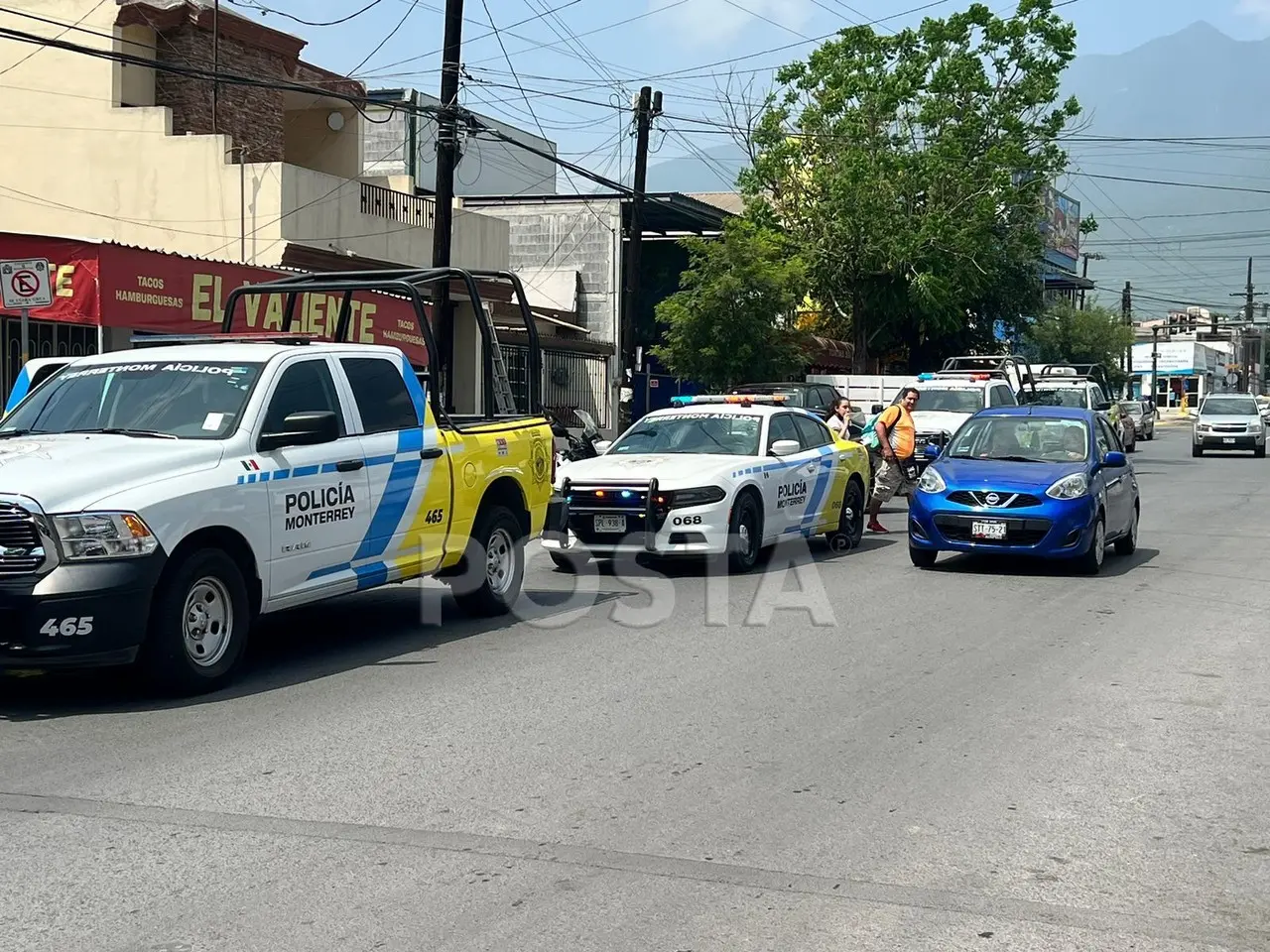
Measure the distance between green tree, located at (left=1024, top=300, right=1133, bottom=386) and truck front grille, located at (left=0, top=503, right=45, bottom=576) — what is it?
64.5m

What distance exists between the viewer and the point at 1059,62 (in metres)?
41.7

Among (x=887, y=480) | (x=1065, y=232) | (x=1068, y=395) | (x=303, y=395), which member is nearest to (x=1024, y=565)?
(x=887, y=480)

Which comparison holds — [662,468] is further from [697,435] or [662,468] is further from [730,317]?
[730,317]

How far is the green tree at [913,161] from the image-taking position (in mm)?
40000

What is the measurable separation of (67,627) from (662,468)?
7135 mm

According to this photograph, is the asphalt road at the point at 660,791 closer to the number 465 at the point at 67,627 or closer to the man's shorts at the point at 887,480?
the number 465 at the point at 67,627

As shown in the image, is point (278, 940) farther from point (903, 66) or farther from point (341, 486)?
point (903, 66)

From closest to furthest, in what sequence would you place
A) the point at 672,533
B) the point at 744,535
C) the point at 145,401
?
the point at 145,401
the point at 672,533
the point at 744,535

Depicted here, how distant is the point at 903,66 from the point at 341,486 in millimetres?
34634

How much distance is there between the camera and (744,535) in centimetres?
1430

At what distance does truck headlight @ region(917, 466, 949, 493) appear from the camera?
47.6 feet

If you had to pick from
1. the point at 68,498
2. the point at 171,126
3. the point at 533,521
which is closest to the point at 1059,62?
the point at 171,126

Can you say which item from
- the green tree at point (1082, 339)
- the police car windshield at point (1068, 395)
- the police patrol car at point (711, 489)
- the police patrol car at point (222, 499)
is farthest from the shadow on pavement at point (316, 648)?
the green tree at point (1082, 339)

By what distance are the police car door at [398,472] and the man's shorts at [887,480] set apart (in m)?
8.57
